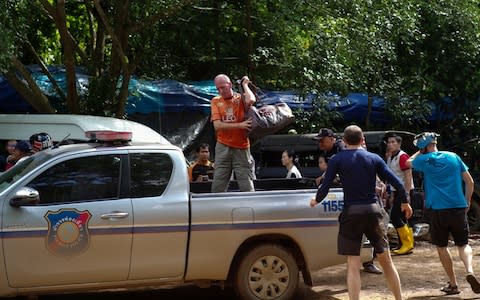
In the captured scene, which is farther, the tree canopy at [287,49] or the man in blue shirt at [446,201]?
the tree canopy at [287,49]

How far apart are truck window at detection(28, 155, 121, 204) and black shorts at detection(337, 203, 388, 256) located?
2.24 meters

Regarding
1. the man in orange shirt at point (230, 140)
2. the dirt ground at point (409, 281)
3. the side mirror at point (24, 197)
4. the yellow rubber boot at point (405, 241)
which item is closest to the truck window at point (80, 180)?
the side mirror at point (24, 197)

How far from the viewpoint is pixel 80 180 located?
688cm

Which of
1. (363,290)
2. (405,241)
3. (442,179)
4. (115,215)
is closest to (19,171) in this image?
(115,215)

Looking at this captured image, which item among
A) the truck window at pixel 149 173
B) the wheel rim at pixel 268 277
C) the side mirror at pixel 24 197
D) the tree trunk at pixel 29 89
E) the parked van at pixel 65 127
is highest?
the tree trunk at pixel 29 89

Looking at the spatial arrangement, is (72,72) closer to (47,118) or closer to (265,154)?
(47,118)

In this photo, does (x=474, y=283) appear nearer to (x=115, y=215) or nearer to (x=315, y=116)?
(x=115, y=215)

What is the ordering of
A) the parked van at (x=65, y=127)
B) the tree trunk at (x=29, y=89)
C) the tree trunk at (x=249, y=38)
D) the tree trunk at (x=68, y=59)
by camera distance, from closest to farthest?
the parked van at (x=65, y=127)
the tree trunk at (x=29, y=89)
the tree trunk at (x=68, y=59)
the tree trunk at (x=249, y=38)

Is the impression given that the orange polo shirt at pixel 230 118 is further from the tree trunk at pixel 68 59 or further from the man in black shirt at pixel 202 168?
the tree trunk at pixel 68 59

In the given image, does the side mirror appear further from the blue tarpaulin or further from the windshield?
the blue tarpaulin

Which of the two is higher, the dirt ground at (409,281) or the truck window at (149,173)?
the truck window at (149,173)

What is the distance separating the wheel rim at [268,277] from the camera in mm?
7285

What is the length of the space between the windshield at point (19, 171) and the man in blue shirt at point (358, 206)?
2.78 metres

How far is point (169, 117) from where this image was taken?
14.0 metres
